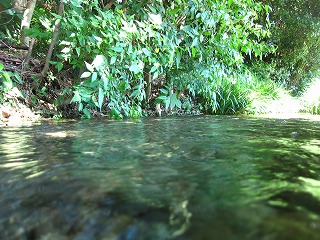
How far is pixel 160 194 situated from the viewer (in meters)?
0.68

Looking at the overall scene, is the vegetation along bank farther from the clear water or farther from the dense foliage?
the dense foliage

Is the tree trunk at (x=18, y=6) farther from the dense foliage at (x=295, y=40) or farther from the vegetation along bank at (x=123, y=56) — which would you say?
the dense foliage at (x=295, y=40)

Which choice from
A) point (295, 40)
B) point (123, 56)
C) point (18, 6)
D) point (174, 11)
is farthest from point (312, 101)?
point (18, 6)

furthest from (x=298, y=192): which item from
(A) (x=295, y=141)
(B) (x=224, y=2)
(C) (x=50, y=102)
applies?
(C) (x=50, y=102)

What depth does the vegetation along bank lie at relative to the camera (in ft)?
8.52

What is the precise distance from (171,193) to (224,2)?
3.07 meters

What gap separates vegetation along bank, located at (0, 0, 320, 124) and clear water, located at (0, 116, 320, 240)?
139cm

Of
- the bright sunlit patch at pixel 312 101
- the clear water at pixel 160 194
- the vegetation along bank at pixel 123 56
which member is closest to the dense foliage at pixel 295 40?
the bright sunlit patch at pixel 312 101

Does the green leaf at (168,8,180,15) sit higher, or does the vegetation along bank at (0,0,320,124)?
the green leaf at (168,8,180,15)

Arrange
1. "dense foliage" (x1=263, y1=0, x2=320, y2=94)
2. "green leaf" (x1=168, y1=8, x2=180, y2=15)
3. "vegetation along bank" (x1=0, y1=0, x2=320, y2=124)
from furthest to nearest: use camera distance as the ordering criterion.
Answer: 1. "dense foliage" (x1=263, y1=0, x2=320, y2=94)
2. "green leaf" (x1=168, y1=8, x2=180, y2=15)
3. "vegetation along bank" (x1=0, y1=0, x2=320, y2=124)

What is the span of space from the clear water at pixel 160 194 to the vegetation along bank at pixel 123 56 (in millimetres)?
1388

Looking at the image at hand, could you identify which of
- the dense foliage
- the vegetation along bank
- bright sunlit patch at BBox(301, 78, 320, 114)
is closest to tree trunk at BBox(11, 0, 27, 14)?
the vegetation along bank

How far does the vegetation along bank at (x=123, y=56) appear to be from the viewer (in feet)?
8.52

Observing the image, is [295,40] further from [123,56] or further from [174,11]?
[123,56]
